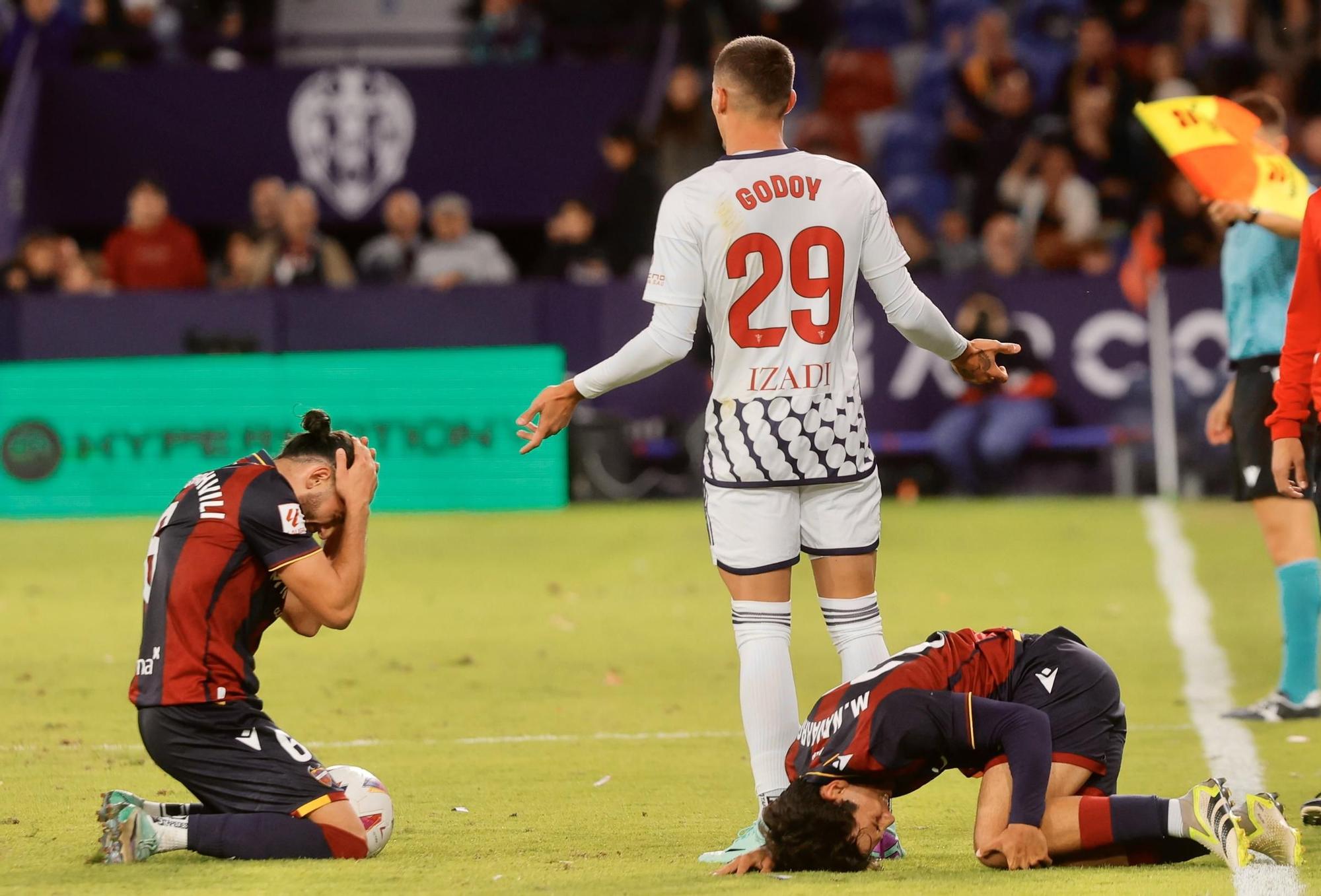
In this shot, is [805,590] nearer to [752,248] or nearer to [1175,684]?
[1175,684]

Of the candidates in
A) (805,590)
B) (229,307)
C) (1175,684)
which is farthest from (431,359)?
(1175,684)

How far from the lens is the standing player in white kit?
215 inches

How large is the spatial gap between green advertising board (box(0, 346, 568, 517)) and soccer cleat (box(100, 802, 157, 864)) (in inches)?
370

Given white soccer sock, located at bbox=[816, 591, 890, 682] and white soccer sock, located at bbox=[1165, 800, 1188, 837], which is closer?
white soccer sock, located at bbox=[1165, 800, 1188, 837]

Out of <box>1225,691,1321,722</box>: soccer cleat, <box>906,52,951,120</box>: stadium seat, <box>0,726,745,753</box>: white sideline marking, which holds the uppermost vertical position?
<box>906,52,951,120</box>: stadium seat

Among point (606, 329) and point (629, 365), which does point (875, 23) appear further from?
point (629, 365)

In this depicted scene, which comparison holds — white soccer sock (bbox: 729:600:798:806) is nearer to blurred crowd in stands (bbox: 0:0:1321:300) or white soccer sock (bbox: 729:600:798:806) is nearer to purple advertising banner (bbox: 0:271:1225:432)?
purple advertising banner (bbox: 0:271:1225:432)

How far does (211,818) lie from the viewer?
→ 5484 millimetres

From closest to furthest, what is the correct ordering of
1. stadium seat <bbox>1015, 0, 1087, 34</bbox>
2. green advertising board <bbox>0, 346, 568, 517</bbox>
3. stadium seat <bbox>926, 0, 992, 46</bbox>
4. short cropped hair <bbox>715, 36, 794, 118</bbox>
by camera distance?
short cropped hair <bbox>715, 36, 794, 118</bbox>
green advertising board <bbox>0, 346, 568, 517</bbox>
stadium seat <bbox>1015, 0, 1087, 34</bbox>
stadium seat <bbox>926, 0, 992, 46</bbox>

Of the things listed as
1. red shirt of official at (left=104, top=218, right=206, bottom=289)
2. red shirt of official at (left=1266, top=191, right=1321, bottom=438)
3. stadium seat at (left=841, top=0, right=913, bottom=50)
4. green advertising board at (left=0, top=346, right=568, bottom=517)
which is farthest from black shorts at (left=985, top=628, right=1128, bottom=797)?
stadium seat at (left=841, top=0, right=913, bottom=50)

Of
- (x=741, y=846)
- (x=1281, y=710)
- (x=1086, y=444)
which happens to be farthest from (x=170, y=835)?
(x=1086, y=444)

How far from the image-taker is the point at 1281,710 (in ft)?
25.5

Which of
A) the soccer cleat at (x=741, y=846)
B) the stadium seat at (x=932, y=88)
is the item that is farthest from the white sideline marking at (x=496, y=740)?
the stadium seat at (x=932, y=88)

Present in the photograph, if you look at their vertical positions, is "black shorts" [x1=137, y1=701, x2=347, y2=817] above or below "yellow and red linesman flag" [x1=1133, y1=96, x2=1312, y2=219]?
below
